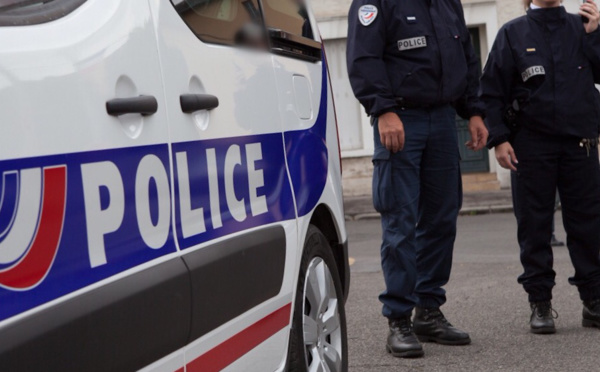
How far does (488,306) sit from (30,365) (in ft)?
16.2

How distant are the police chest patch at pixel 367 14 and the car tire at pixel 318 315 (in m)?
1.40

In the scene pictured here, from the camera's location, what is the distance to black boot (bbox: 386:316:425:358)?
5207 millimetres

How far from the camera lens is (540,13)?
571 centimetres

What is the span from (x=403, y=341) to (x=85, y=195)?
126 inches

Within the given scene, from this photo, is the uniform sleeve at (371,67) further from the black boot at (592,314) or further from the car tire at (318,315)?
the black boot at (592,314)

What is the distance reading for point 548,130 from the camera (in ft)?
18.4

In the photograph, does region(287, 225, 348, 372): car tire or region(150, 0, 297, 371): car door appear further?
region(287, 225, 348, 372): car tire

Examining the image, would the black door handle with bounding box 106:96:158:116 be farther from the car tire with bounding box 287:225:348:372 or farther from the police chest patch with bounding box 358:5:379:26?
the police chest patch with bounding box 358:5:379:26

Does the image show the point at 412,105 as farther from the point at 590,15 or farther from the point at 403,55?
the point at 590,15

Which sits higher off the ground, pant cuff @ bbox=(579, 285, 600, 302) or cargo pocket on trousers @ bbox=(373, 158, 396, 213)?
cargo pocket on trousers @ bbox=(373, 158, 396, 213)

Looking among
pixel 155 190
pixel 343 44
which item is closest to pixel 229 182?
pixel 155 190

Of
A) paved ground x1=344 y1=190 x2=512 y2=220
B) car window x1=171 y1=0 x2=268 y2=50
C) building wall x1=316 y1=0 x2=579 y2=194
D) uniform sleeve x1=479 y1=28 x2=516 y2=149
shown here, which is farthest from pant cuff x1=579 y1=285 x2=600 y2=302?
building wall x1=316 y1=0 x2=579 y2=194

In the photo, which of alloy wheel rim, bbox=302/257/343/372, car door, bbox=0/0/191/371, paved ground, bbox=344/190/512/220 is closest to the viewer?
car door, bbox=0/0/191/371

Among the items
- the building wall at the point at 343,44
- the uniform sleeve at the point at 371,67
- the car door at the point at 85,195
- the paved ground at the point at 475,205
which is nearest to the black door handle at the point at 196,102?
the car door at the point at 85,195
